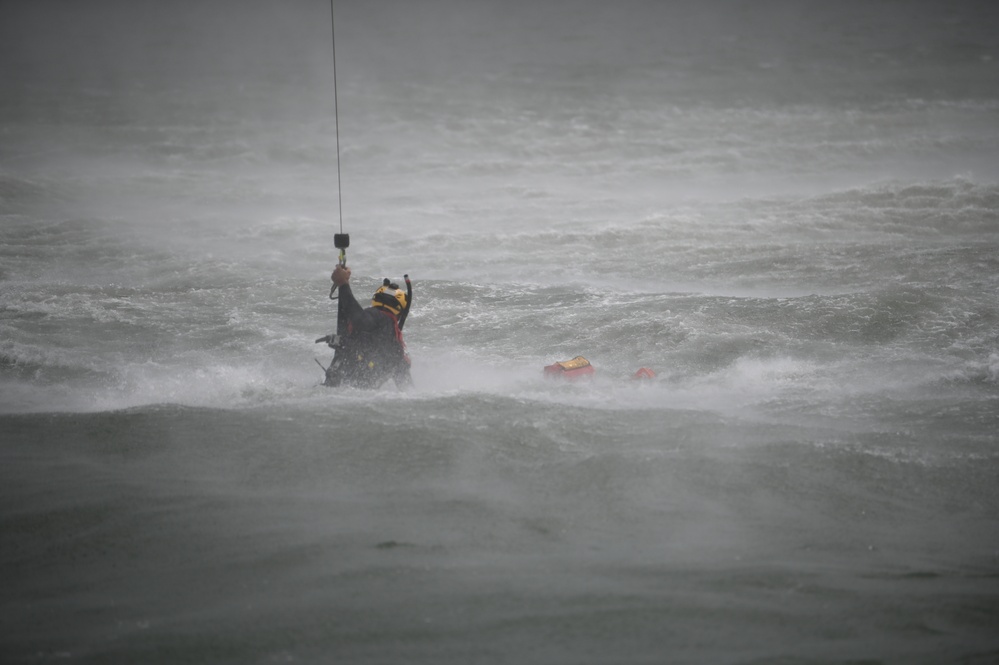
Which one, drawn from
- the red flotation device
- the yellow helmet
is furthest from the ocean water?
the yellow helmet

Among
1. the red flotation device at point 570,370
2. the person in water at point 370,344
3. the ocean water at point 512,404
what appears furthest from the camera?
the red flotation device at point 570,370

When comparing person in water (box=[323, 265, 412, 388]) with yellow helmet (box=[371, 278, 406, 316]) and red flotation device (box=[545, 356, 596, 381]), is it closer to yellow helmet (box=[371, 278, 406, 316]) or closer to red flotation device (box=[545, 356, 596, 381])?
yellow helmet (box=[371, 278, 406, 316])

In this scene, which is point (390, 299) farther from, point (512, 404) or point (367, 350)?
point (512, 404)

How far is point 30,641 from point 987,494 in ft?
18.8

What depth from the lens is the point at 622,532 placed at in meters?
5.68

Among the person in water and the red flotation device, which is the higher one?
the person in water

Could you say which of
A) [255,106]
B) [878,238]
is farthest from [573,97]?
[878,238]

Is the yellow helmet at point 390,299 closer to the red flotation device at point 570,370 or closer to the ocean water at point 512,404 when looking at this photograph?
the ocean water at point 512,404

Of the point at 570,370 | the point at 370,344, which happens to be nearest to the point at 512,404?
the point at 570,370

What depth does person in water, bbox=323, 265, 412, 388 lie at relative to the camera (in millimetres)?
8258

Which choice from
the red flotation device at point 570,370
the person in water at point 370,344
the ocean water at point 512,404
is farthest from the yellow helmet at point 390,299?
the red flotation device at point 570,370

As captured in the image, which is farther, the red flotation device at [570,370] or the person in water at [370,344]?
the red flotation device at [570,370]

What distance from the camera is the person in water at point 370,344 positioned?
27.1 feet

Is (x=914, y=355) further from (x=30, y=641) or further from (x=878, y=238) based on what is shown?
(x=30, y=641)
